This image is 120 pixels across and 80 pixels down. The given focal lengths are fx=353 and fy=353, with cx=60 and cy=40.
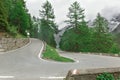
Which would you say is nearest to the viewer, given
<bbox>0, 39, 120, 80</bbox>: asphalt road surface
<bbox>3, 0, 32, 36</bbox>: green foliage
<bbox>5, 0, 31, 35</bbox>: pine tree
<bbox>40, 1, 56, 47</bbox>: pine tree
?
<bbox>0, 39, 120, 80</bbox>: asphalt road surface

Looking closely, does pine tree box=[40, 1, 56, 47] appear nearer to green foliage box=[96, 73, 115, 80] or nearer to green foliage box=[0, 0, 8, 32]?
green foliage box=[0, 0, 8, 32]

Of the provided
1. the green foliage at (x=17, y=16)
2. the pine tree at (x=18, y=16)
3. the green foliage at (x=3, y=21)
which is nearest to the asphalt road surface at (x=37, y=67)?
the green foliage at (x=3, y=21)

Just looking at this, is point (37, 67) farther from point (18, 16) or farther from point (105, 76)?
point (18, 16)

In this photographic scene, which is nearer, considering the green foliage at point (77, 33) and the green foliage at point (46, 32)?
the green foliage at point (77, 33)

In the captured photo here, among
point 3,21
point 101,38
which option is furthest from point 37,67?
point 101,38

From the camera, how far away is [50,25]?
126 m

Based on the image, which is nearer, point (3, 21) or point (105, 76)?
point (105, 76)

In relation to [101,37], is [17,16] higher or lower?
higher

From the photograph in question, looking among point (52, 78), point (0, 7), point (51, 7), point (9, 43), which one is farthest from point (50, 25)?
point (52, 78)

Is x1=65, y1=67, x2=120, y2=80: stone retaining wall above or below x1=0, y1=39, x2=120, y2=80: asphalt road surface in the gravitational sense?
above

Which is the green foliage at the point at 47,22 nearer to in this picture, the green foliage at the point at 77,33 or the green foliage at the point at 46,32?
the green foliage at the point at 46,32

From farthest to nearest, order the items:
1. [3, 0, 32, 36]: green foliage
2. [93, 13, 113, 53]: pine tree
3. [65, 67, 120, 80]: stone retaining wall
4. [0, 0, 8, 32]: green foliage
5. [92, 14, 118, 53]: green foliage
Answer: [93, 13, 113, 53]: pine tree < [92, 14, 118, 53]: green foliage < [3, 0, 32, 36]: green foliage < [0, 0, 8, 32]: green foliage < [65, 67, 120, 80]: stone retaining wall

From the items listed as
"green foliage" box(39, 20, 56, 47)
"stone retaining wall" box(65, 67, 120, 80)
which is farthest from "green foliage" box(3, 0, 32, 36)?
"stone retaining wall" box(65, 67, 120, 80)

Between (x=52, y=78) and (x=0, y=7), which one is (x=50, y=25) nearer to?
(x=0, y=7)
